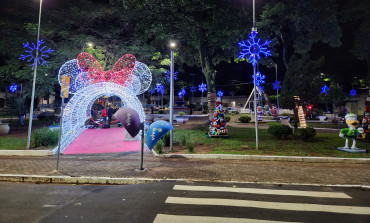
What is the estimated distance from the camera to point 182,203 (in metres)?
5.12

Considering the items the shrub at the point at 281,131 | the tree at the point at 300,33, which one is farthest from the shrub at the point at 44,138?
the tree at the point at 300,33

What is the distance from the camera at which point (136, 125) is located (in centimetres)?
854

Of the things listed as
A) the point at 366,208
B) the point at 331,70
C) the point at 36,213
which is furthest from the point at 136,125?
the point at 331,70

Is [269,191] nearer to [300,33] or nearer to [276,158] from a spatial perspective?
[276,158]

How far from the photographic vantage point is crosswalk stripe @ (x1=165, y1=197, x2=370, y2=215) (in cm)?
482

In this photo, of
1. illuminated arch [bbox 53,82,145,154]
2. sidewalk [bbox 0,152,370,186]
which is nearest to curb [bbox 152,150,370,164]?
sidewalk [bbox 0,152,370,186]

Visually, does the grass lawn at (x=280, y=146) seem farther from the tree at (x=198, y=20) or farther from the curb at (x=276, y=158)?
the tree at (x=198, y=20)

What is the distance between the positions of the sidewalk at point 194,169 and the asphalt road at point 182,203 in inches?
27.2

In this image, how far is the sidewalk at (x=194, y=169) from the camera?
7.17 metres

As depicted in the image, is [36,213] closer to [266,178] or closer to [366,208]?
[266,178]

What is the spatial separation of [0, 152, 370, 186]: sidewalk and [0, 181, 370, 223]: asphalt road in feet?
2.27

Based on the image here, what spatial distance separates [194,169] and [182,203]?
305cm

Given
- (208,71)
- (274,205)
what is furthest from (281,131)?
(274,205)

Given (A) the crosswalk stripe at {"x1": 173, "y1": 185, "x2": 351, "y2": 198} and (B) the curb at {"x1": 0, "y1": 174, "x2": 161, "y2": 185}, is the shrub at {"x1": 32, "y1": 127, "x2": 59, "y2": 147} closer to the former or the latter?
(B) the curb at {"x1": 0, "y1": 174, "x2": 161, "y2": 185}
